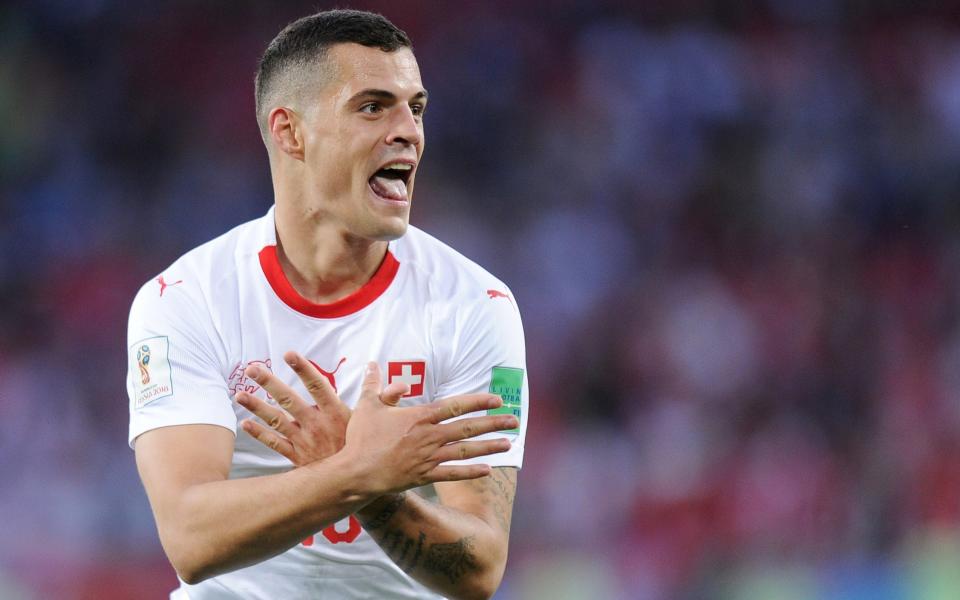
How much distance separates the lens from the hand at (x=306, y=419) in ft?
8.54

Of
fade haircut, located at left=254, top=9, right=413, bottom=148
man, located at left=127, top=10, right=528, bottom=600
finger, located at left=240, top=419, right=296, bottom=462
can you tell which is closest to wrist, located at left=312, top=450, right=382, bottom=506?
finger, located at left=240, top=419, right=296, bottom=462

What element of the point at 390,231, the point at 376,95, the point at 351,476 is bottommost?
the point at 351,476

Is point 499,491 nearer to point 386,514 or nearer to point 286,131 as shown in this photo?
point 386,514

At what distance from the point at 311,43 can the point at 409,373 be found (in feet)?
3.23

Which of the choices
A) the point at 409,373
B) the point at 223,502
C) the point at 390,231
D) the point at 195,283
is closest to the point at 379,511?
the point at 223,502

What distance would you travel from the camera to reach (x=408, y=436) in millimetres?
→ 2523

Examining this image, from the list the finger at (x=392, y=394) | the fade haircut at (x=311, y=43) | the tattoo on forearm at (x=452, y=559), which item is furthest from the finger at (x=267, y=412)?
the fade haircut at (x=311, y=43)

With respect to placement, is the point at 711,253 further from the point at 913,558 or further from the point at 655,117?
the point at 913,558

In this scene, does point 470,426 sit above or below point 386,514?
above

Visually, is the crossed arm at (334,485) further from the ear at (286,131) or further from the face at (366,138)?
the ear at (286,131)

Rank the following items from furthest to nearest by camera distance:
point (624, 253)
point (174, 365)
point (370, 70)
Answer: point (624, 253)
point (370, 70)
point (174, 365)

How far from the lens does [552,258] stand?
26.9ft

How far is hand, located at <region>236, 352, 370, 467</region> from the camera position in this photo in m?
2.60

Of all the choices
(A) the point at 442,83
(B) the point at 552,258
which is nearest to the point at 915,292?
(B) the point at 552,258
